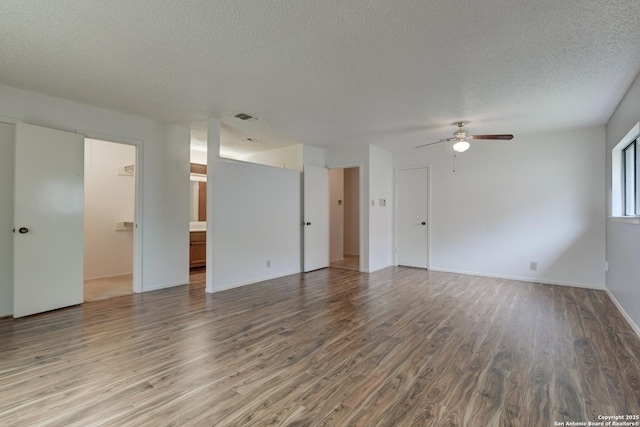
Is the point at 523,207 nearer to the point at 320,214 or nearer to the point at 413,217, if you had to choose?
the point at 413,217

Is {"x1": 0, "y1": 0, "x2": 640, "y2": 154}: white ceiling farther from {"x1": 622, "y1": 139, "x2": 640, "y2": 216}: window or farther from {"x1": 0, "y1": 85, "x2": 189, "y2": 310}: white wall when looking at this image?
{"x1": 622, "y1": 139, "x2": 640, "y2": 216}: window

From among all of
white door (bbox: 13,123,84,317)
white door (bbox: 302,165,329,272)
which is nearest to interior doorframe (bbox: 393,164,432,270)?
white door (bbox: 302,165,329,272)

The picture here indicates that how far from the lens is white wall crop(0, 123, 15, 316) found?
3.28 meters

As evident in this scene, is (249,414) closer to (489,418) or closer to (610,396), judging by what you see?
(489,418)

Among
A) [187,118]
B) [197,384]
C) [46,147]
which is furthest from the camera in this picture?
[187,118]

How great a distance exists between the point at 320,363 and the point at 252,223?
3.02 m

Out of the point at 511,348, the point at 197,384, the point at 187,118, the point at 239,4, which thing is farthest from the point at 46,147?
the point at 511,348

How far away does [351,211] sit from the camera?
8336 mm

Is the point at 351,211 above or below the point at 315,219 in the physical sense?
above

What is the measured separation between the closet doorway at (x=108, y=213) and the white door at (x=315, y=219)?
2.96 m

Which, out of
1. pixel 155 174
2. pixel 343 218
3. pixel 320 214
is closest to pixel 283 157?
pixel 320 214

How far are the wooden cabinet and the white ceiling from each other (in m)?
2.57

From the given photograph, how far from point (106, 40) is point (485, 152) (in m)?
5.50

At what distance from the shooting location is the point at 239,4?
1.94 m
